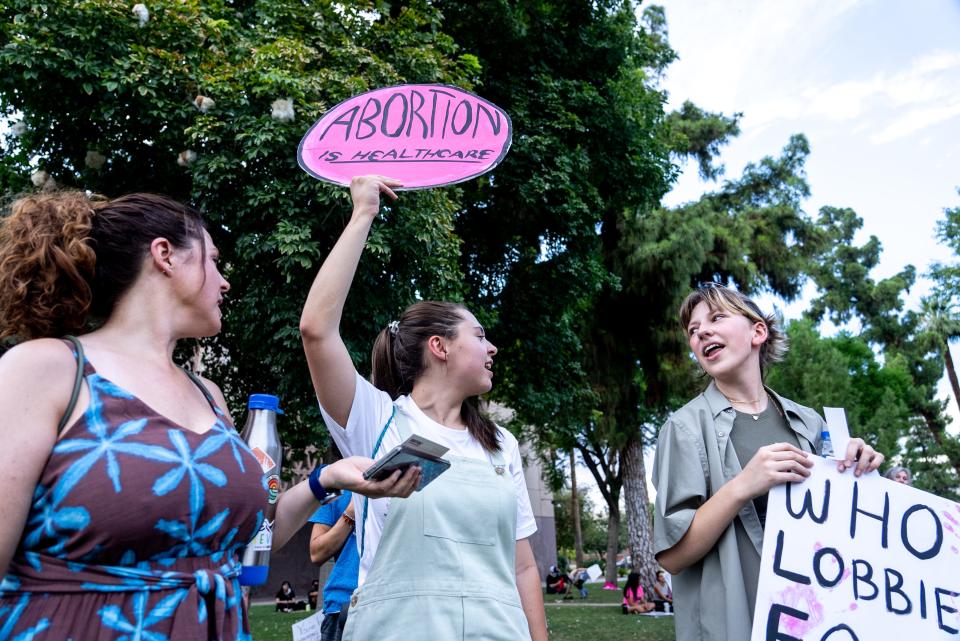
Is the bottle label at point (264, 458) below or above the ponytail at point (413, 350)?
below

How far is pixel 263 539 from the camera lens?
6.47 ft

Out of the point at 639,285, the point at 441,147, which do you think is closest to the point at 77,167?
the point at 441,147

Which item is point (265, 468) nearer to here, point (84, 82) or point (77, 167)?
point (84, 82)

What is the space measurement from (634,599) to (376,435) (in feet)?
56.3

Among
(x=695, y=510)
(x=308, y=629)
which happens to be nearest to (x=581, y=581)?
(x=308, y=629)

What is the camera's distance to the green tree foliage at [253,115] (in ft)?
28.8

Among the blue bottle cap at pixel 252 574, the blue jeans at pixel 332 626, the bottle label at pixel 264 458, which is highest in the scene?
the bottle label at pixel 264 458

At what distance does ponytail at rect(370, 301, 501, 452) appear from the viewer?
2.83 metres

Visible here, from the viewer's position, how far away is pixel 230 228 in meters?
9.55


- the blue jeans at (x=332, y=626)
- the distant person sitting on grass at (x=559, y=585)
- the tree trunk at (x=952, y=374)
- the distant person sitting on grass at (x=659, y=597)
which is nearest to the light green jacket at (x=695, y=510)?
the blue jeans at (x=332, y=626)

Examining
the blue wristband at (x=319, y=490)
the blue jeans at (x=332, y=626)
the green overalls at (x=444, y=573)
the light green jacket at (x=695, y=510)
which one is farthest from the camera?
the blue jeans at (x=332, y=626)

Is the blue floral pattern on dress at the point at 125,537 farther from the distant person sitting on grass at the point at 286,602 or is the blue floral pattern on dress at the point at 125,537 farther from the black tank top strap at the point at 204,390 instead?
the distant person sitting on grass at the point at 286,602

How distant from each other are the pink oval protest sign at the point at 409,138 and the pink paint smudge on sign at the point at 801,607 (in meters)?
1.66

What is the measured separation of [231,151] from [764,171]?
62.5 feet
